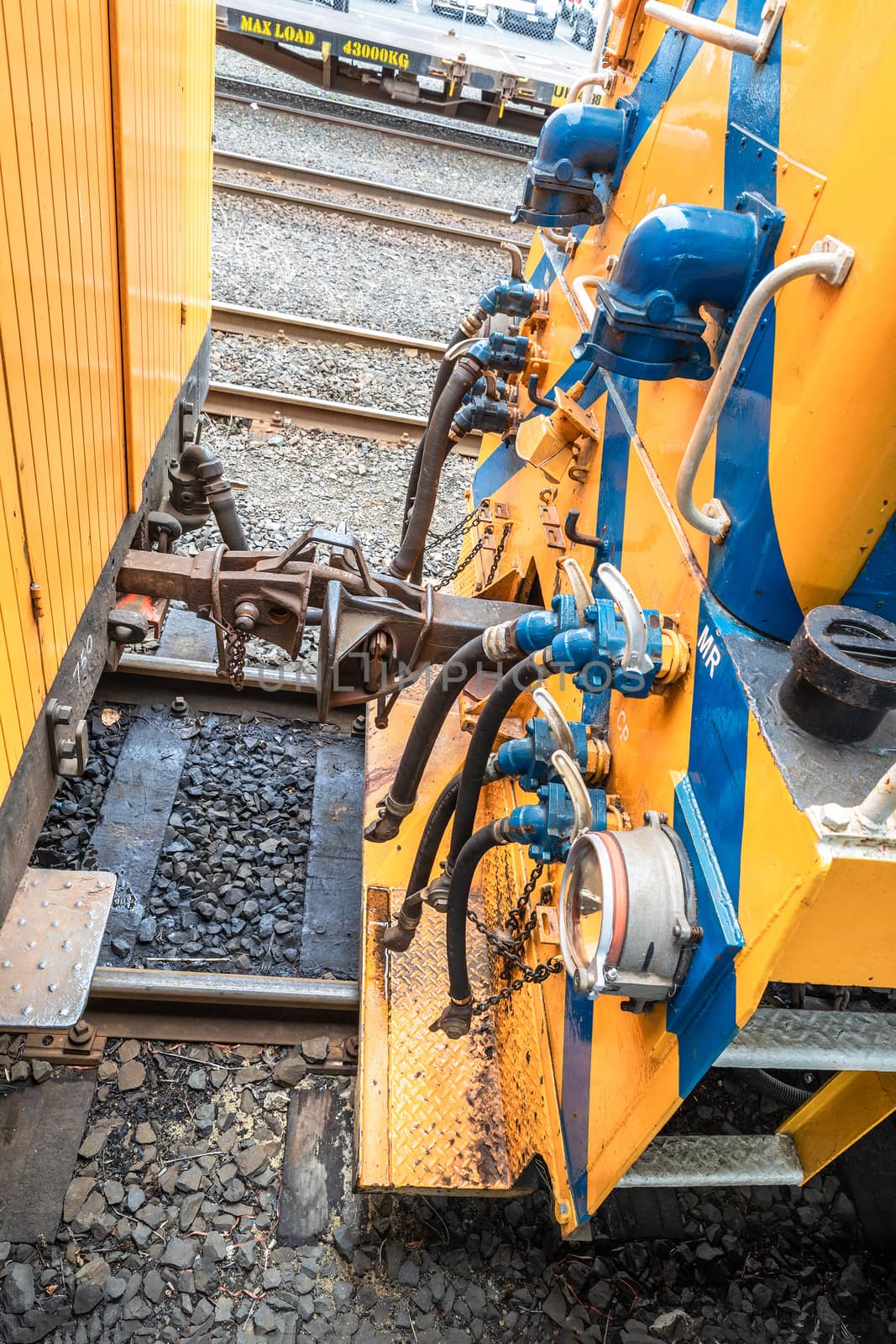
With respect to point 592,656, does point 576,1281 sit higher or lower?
lower

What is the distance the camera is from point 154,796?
12.0 ft

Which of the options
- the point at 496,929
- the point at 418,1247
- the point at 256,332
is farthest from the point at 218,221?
the point at 418,1247

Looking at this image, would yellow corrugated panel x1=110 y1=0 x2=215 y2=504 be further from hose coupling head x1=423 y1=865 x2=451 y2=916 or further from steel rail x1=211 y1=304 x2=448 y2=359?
steel rail x1=211 y1=304 x2=448 y2=359

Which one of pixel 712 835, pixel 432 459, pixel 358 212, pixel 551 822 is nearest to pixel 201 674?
pixel 432 459

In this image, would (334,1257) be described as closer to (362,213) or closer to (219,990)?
(219,990)

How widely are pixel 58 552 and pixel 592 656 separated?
1417 millimetres

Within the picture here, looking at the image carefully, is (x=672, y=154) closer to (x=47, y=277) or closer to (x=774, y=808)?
(x=47, y=277)

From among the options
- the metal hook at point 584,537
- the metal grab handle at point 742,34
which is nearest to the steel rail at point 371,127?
the metal hook at point 584,537

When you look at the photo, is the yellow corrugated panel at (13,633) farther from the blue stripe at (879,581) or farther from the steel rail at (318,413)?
the steel rail at (318,413)

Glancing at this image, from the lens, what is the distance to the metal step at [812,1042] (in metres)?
1.89

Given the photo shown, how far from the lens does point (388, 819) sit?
115 inches

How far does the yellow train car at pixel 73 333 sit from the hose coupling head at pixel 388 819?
0.95m

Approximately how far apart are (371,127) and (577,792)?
1128cm

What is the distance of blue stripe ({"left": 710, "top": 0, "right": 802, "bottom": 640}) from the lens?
1575mm
